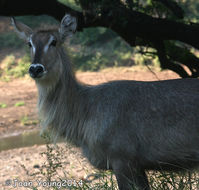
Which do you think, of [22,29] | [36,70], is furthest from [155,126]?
[22,29]

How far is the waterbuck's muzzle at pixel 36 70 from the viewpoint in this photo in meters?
4.34

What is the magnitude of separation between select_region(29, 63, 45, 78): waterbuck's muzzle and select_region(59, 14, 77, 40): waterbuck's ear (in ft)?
2.13

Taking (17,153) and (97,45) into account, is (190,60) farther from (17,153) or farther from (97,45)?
(97,45)

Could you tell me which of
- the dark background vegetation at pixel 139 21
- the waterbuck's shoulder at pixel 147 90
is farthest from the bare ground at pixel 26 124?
the dark background vegetation at pixel 139 21

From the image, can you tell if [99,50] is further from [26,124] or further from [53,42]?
[53,42]

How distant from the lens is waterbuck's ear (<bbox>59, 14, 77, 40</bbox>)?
4.82 metres

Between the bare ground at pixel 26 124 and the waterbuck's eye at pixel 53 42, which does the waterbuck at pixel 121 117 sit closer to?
the waterbuck's eye at pixel 53 42

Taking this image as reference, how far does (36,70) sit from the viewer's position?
435cm

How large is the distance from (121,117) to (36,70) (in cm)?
108

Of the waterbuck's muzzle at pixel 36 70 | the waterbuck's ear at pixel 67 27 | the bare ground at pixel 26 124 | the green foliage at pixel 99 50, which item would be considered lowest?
the bare ground at pixel 26 124

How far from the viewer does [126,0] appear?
18.9 ft

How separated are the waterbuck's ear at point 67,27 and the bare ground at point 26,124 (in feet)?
2.33

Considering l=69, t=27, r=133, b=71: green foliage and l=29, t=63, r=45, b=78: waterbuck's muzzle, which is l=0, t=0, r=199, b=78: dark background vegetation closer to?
l=29, t=63, r=45, b=78: waterbuck's muzzle

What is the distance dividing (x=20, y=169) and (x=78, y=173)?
1.49 meters
